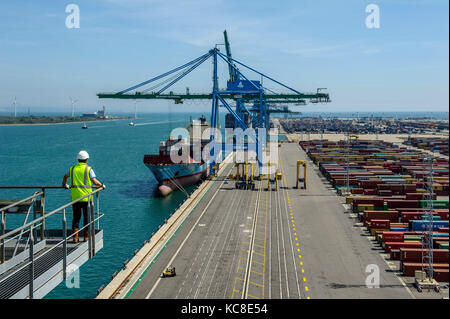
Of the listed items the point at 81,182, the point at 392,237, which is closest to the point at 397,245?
the point at 392,237

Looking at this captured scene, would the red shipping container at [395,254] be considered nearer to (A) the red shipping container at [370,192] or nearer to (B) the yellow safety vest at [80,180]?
(A) the red shipping container at [370,192]

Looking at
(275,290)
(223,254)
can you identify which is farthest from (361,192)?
(275,290)

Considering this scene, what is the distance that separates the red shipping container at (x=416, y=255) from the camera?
31.4 m

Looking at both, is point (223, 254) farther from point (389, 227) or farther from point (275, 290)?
point (389, 227)

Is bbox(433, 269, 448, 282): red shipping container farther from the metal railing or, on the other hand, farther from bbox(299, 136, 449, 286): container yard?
the metal railing

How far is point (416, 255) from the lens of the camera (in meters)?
31.6

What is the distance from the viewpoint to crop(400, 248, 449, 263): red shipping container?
103 feet

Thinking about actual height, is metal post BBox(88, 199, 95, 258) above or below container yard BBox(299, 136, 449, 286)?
above

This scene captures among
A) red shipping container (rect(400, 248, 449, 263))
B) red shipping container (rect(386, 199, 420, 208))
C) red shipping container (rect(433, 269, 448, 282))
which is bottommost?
red shipping container (rect(433, 269, 448, 282))

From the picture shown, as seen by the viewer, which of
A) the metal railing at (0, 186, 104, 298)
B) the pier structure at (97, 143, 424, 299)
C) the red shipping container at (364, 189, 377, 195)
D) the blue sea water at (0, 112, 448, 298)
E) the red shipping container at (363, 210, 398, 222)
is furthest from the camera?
the red shipping container at (364, 189, 377, 195)

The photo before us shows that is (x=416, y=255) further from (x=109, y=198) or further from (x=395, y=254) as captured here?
(x=109, y=198)

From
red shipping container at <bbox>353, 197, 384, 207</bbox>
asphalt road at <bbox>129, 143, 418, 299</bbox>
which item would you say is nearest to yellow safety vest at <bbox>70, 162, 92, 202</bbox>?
asphalt road at <bbox>129, 143, 418, 299</bbox>

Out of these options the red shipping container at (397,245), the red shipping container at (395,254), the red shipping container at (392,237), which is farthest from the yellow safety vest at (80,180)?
the red shipping container at (392,237)

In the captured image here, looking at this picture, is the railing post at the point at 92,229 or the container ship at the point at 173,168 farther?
the container ship at the point at 173,168
